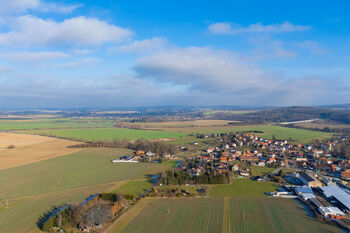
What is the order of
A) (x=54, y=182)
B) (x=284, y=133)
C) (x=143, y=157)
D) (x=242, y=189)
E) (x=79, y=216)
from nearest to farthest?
(x=79, y=216) → (x=242, y=189) → (x=54, y=182) → (x=143, y=157) → (x=284, y=133)

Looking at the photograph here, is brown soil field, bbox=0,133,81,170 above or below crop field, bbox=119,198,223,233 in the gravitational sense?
above

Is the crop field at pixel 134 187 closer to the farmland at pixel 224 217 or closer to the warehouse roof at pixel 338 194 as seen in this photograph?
the farmland at pixel 224 217

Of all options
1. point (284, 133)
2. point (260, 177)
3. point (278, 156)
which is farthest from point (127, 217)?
point (284, 133)

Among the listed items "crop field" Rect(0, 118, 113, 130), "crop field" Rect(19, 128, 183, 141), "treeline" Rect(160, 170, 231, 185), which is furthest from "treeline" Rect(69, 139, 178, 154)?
"crop field" Rect(0, 118, 113, 130)

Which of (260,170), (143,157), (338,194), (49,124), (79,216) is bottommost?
(260,170)

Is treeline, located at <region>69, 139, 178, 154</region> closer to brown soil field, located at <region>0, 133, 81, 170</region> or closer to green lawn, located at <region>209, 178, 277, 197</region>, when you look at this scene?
brown soil field, located at <region>0, 133, 81, 170</region>

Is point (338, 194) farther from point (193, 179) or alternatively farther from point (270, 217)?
point (193, 179)
